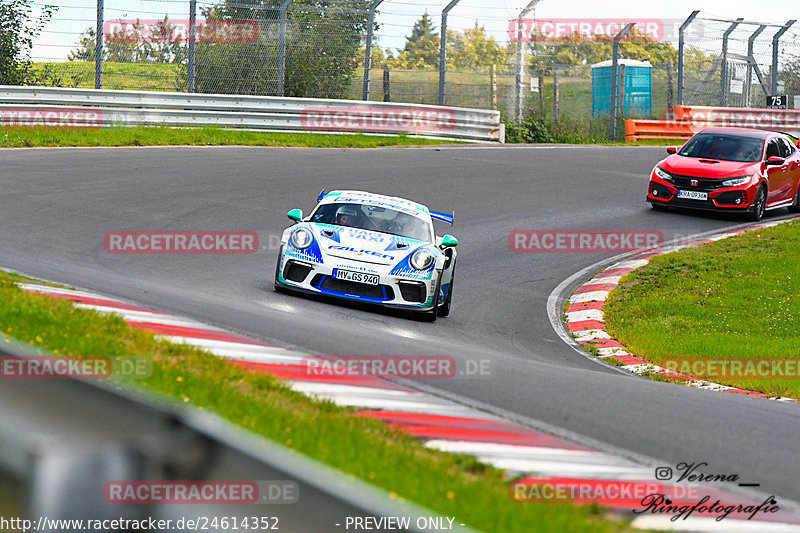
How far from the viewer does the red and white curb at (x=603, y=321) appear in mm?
10230

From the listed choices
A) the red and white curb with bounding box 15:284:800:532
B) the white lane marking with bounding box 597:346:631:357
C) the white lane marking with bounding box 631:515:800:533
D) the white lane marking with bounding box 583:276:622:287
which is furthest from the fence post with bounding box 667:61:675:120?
the white lane marking with bounding box 631:515:800:533

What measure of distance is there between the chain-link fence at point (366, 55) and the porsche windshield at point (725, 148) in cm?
883

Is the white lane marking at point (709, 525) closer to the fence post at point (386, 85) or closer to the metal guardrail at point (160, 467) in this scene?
the metal guardrail at point (160, 467)

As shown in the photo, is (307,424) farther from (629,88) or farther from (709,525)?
(629,88)

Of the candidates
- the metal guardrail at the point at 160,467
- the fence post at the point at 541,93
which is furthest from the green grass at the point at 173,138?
the metal guardrail at the point at 160,467

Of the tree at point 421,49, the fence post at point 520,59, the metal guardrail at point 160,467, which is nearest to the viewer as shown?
the metal guardrail at point 160,467

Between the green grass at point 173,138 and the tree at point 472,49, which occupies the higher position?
the tree at point 472,49

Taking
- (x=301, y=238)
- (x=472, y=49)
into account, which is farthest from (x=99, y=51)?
(x=301, y=238)

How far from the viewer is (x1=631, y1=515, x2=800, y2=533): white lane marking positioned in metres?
4.07

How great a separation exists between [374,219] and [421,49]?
1661cm

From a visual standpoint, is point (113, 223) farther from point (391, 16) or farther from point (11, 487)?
point (391, 16)

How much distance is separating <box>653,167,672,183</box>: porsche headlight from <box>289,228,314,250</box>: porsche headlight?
1003 cm

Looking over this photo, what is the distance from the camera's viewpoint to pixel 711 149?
19.4 m

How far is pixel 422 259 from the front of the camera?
430 inches
